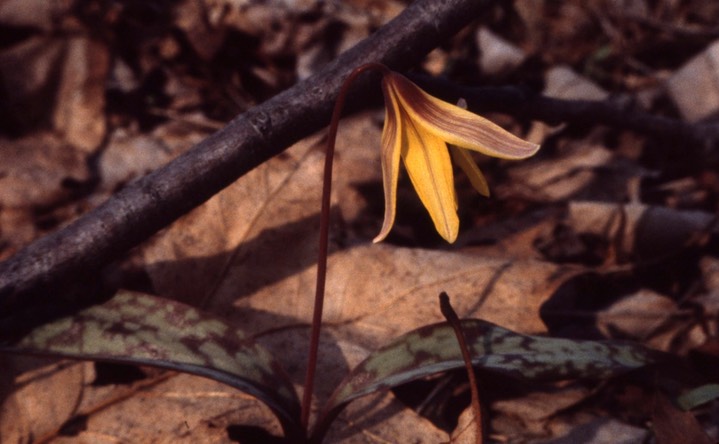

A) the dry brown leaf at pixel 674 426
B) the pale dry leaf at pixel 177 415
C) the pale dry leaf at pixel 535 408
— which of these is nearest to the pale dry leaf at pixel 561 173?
the pale dry leaf at pixel 535 408

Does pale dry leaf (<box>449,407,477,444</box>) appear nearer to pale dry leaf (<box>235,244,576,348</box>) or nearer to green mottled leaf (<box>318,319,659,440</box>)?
green mottled leaf (<box>318,319,659,440</box>)

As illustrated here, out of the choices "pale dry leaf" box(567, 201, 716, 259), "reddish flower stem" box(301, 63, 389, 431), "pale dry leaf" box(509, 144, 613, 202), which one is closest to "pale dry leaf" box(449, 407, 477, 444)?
"reddish flower stem" box(301, 63, 389, 431)

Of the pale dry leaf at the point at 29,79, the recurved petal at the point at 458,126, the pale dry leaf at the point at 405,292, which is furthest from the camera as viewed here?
the pale dry leaf at the point at 29,79

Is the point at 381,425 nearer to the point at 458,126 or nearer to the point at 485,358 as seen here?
the point at 485,358

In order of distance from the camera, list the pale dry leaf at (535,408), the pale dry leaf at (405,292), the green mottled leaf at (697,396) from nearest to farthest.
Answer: the green mottled leaf at (697,396) → the pale dry leaf at (535,408) → the pale dry leaf at (405,292)

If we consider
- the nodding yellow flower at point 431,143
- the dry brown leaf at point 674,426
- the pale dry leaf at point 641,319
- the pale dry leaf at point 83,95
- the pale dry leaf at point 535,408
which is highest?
the pale dry leaf at point 83,95

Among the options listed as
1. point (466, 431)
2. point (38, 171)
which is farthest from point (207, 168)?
point (38, 171)

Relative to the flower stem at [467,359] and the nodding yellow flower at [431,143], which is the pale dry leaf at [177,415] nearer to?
the flower stem at [467,359]
